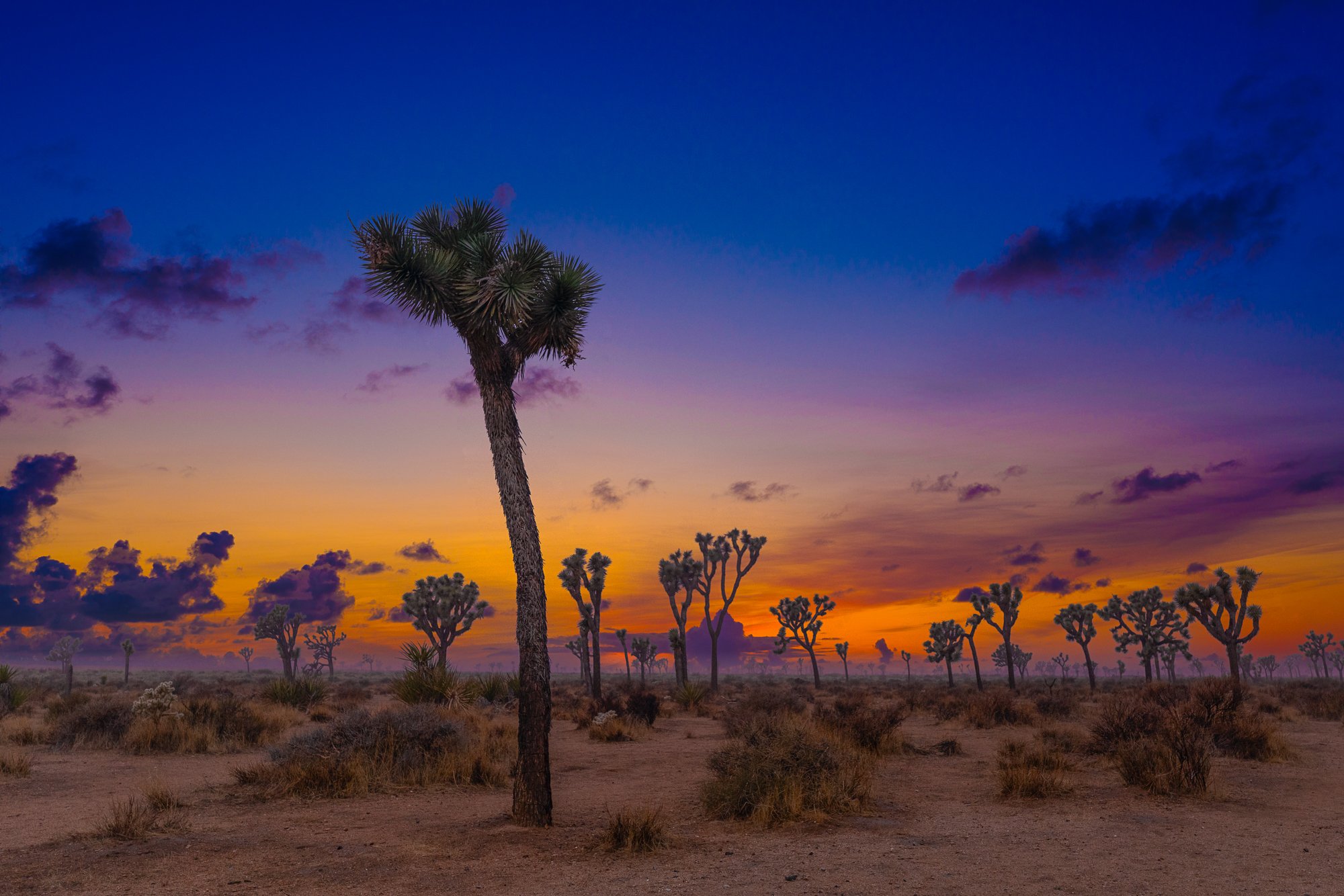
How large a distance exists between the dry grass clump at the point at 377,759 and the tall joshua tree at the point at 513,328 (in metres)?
3.64

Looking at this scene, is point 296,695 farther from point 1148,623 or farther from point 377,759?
point 1148,623

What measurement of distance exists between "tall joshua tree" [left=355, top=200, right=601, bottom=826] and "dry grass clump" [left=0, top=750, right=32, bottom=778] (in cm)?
1122

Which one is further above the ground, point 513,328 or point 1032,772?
point 513,328

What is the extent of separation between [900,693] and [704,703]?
41.4 feet

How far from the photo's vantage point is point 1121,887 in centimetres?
790

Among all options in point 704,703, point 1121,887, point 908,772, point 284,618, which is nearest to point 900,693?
point 704,703

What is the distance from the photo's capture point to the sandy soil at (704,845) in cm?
829

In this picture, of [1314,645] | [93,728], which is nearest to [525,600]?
[93,728]

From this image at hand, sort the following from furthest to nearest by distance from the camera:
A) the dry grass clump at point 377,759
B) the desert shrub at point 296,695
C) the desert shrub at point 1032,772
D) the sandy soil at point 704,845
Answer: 1. the desert shrub at point 296,695
2. the dry grass clump at point 377,759
3. the desert shrub at point 1032,772
4. the sandy soil at point 704,845

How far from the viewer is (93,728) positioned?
19688 mm

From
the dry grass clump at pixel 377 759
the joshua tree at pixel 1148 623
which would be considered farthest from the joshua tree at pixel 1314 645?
the dry grass clump at pixel 377 759

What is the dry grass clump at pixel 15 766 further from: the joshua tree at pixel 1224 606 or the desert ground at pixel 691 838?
the joshua tree at pixel 1224 606

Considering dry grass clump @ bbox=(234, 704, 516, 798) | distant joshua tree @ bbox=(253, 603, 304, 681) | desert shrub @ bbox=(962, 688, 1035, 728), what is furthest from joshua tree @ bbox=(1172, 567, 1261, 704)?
distant joshua tree @ bbox=(253, 603, 304, 681)

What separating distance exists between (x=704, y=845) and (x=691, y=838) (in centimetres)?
41
